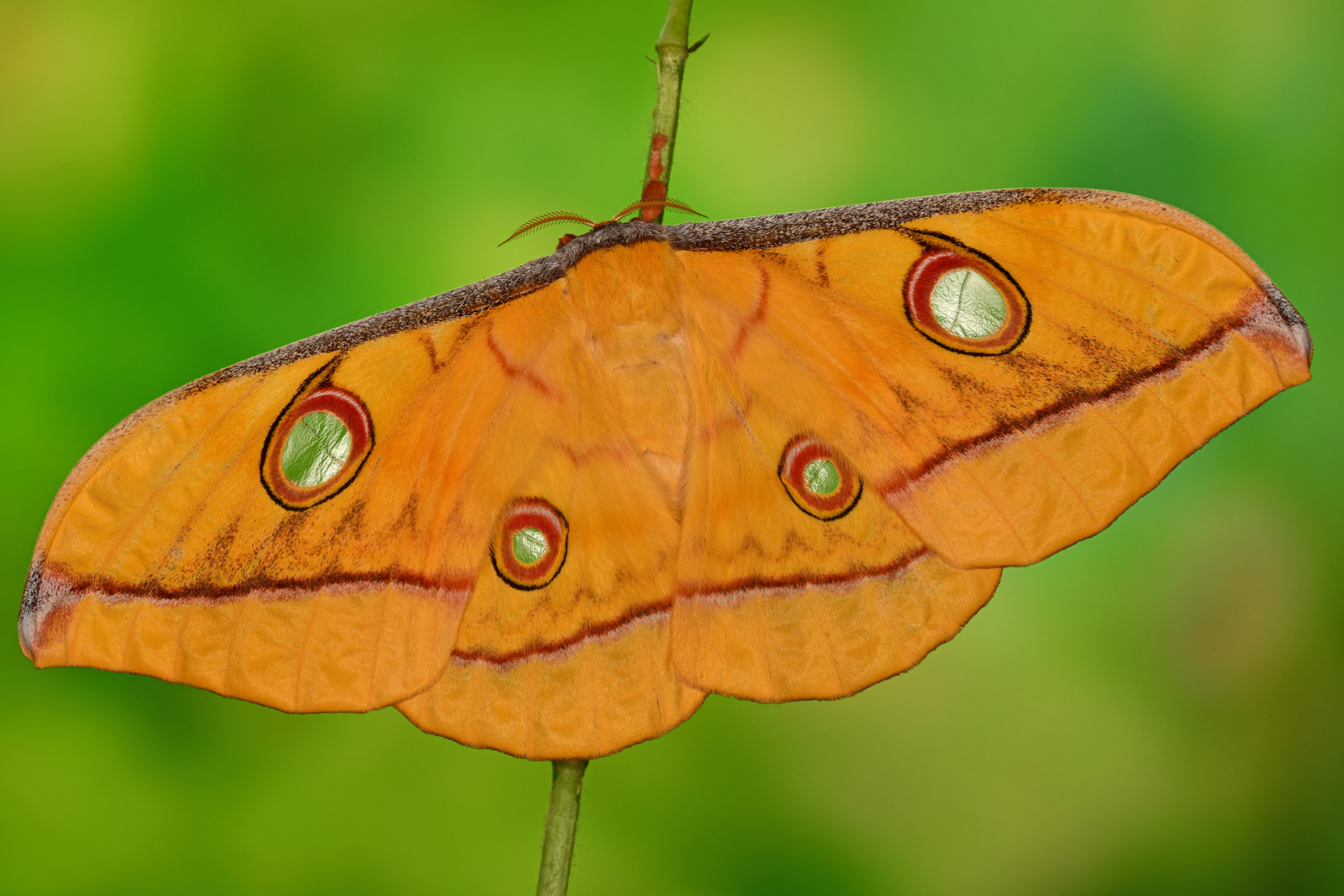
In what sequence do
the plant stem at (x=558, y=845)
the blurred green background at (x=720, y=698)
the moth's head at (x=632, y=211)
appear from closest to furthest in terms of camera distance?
1. the plant stem at (x=558, y=845)
2. the moth's head at (x=632, y=211)
3. the blurred green background at (x=720, y=698)

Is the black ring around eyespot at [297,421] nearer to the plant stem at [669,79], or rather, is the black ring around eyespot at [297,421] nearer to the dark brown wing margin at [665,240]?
the dark brown wing margin at [665,240]

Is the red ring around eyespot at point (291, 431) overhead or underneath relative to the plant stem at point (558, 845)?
overhead

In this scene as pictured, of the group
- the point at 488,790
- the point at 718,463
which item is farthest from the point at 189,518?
the point at 488,790

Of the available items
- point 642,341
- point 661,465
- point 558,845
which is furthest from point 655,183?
point 558,845

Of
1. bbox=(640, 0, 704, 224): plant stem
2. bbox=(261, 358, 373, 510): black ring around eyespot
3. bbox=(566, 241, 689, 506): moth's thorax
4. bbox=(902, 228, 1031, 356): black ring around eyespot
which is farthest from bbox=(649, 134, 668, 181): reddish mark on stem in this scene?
bbox=(261, 358, 373, 510): black ring around eyespot

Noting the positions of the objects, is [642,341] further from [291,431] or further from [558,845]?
[558,845]

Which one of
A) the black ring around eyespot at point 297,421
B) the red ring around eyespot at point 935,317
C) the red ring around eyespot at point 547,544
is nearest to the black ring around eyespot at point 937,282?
the red ring around eyespot at point 935,317
